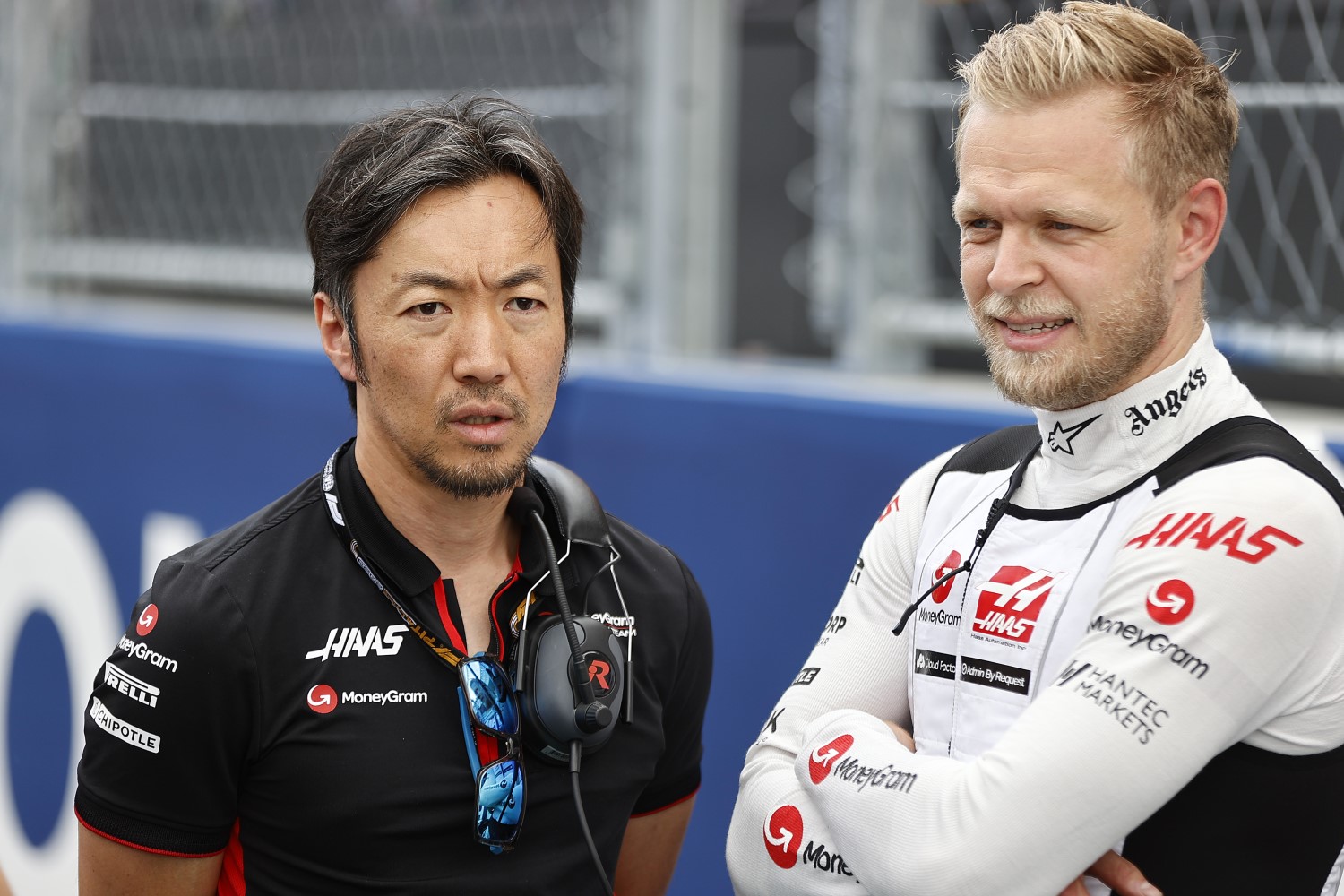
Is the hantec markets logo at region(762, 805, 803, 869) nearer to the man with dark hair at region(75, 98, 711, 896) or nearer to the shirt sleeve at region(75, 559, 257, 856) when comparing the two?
the man with dark hair at region(75, 98, 711, 896)

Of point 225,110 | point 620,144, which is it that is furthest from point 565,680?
point 225,110

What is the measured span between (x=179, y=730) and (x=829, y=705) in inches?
32.9

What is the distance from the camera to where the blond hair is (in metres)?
1.82

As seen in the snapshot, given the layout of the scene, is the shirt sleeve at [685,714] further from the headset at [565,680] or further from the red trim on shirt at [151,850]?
the red trim on shirt at [151,850]

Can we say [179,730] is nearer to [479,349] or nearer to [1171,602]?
[479,349]

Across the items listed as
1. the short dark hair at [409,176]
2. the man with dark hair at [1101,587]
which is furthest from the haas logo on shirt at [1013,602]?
the short dark hair at [409,176]

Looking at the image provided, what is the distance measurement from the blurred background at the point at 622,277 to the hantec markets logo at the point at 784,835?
886 millimetres

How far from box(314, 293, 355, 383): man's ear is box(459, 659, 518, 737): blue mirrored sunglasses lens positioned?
0.45 m

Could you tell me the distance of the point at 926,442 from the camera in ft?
8.91

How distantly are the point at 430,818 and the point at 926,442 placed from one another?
113 centimetres

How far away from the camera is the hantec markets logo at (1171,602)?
170 centimetres

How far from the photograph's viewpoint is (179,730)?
195 cm

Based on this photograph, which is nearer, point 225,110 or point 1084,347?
point 1084,347

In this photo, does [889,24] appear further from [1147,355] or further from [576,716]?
[576,716]
